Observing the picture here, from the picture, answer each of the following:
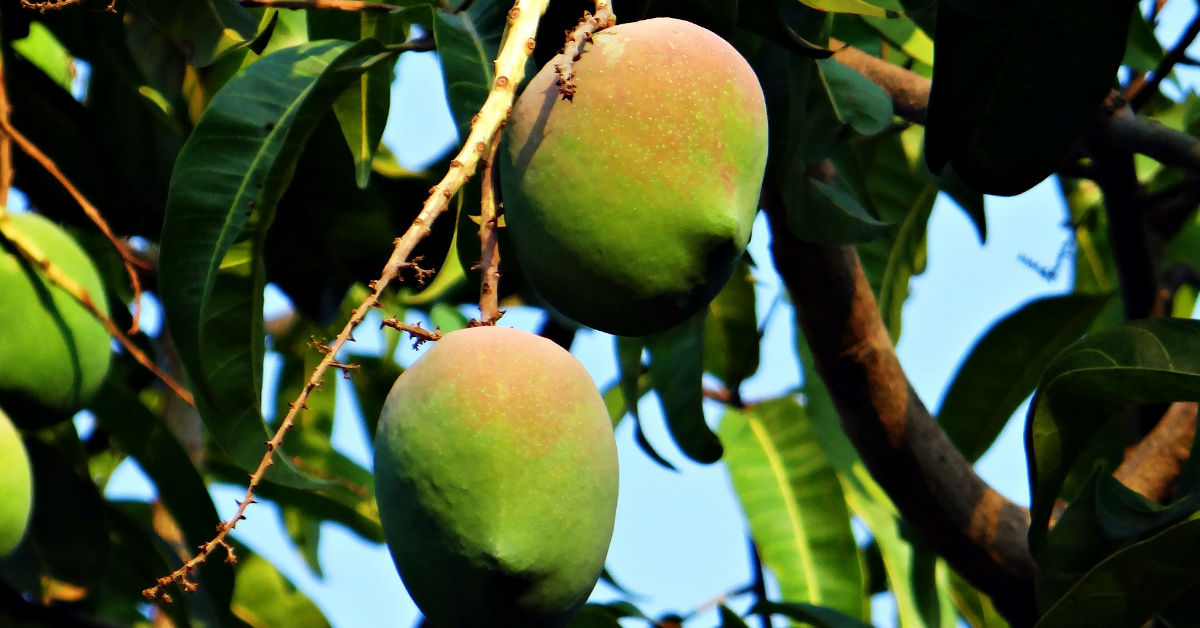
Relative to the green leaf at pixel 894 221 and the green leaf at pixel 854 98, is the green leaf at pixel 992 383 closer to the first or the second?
the green leaf at pixel 894 221

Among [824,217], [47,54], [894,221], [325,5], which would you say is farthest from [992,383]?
[47,54]

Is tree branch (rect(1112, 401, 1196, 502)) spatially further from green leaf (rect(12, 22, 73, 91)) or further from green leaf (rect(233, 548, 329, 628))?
green leaf (rect(12, 22, 73, 91))

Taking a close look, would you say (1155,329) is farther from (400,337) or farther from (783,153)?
(400,337)

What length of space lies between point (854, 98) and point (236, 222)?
21.5 inches

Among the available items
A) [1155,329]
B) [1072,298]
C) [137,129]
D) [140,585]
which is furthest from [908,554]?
[137,129]

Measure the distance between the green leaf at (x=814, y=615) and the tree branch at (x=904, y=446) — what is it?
0.42 feet

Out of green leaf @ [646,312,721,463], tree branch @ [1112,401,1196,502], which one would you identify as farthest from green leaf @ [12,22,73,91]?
tree branch @ [1112,401,1196,502]

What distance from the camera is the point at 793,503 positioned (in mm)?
1799

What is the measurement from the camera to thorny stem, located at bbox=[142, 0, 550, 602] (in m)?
0.63

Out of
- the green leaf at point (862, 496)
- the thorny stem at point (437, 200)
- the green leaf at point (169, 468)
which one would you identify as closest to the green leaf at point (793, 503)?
the green leaf at point (862, 496)

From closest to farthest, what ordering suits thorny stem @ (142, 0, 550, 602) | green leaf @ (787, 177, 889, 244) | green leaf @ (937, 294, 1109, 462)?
1. thorny stem @ (142, 0, 550, 602)
2. green leaf @ (787, 177, 889, 244)
3. green leaf @ (937, 294, 1109, 462)

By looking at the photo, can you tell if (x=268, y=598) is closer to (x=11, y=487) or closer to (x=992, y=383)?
(x=11, y=487)

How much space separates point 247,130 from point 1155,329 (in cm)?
72

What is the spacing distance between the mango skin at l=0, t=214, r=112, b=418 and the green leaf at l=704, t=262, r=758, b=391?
0.68 metres
